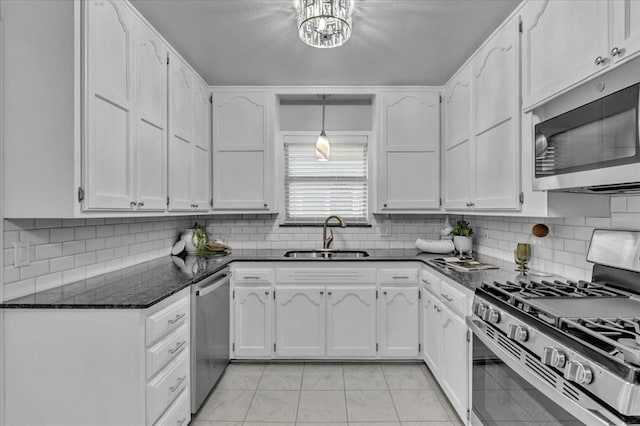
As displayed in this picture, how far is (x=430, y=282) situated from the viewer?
271 centimetres

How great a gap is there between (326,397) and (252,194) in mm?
1813

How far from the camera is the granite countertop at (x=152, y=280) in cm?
160

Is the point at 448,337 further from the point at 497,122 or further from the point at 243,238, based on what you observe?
the point at 243,238

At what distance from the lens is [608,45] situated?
1300 millimetres

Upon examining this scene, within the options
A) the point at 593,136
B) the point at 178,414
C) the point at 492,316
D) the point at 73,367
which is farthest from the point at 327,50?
the point at 178,414

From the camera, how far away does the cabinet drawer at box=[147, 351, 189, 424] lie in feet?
5.38

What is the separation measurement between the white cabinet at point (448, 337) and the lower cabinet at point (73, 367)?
5.47 feet

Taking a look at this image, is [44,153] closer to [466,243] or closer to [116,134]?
[116,134]

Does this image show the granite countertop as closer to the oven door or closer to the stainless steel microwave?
the oven door

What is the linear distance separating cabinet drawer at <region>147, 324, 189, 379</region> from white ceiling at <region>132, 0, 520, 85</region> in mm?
1823

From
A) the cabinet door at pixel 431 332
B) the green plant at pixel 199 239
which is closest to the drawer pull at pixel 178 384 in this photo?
the green plant at pixel 199 239

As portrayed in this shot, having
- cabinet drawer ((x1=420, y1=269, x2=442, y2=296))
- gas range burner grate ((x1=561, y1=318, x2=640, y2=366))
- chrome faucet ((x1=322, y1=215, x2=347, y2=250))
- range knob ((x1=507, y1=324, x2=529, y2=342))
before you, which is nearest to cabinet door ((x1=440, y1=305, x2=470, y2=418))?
cabinet drawer ((x1=420, y1=269, x2=442, y2=296))

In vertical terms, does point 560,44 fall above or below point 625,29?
above

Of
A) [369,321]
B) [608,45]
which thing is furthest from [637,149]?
[369,321]
